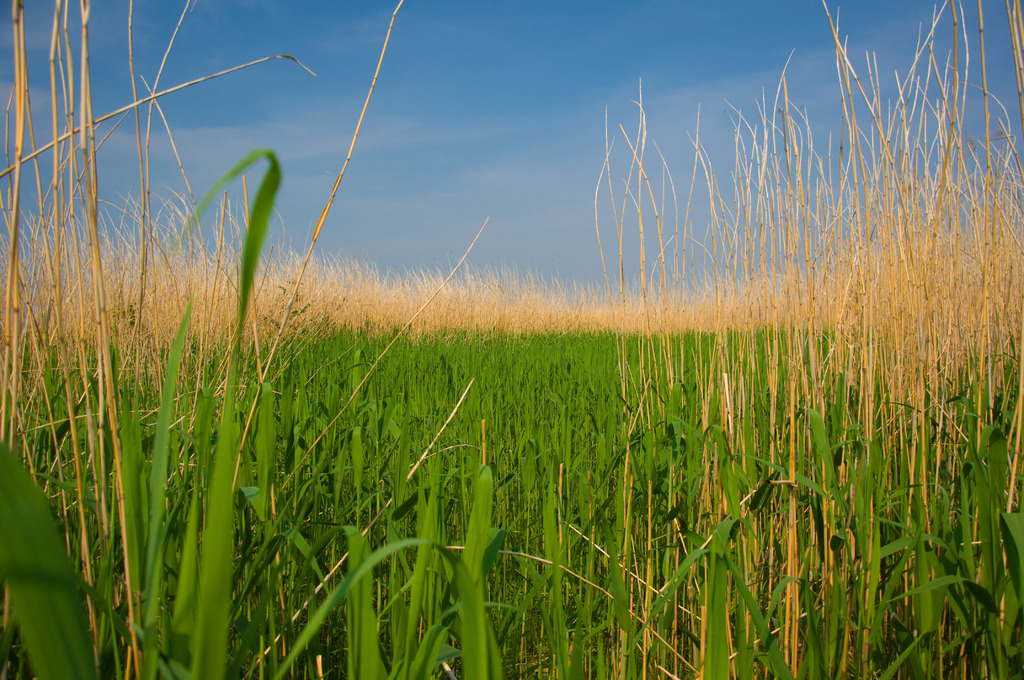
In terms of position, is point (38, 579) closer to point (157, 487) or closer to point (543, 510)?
point (157, 487)

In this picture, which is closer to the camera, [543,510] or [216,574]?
[216,574]

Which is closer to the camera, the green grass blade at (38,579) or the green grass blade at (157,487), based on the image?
the green grass blade at (38,579)

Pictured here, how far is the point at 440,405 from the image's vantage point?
9.27 feet

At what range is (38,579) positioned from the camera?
1.10 feet

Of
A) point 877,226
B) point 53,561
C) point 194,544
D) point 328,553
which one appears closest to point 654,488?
point 328,553

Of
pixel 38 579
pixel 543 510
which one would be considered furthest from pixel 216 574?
pixel 543 510

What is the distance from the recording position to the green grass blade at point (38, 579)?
0.32 metres

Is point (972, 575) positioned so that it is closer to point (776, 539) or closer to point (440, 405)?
point (776, 539)

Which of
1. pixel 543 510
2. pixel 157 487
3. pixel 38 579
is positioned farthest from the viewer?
pixel 543 510

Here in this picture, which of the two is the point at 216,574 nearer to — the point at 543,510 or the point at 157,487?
the point at 157,487

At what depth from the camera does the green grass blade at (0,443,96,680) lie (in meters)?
→ 0.32

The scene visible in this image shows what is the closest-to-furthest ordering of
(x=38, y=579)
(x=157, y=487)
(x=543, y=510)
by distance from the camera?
(x=38, y=579) → (x=157, y=487) → (x=543, y=510)

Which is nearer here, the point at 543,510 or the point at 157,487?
the point at 157,487

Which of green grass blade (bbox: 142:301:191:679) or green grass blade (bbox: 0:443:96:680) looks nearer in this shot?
green grass blade (bbox: 0:443:96:680)
